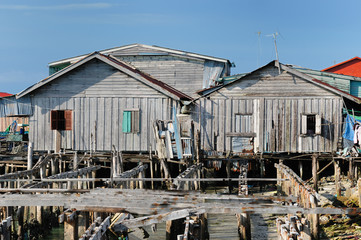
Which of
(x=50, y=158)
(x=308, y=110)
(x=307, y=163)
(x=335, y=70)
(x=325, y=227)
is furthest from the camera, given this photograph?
(x=335, y=70)

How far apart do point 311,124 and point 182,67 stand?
37.6 ft

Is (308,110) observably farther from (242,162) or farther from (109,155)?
(109,155)

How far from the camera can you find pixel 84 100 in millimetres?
25078

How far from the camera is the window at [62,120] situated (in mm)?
25094

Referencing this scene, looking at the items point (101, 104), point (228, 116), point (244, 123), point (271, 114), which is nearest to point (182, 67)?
point (228, 116)

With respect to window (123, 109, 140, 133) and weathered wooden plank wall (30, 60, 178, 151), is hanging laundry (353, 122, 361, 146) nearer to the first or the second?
weathered wooden plank wall (30, 60, 178, 151)

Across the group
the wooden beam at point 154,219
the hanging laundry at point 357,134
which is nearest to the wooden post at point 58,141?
the hanging laundry at point 357,134

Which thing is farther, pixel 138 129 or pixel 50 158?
pixel 138 129

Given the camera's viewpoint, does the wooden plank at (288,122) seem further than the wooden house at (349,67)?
No

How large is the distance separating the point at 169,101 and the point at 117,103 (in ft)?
8.68

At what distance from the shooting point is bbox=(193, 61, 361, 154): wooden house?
24281 millimetres

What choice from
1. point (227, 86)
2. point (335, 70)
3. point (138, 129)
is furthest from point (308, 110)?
point (335, 70)

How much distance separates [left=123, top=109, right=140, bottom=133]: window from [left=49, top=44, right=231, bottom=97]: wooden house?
8.44m

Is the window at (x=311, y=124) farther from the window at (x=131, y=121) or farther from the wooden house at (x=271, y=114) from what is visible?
the window at (x=131, y=121)
